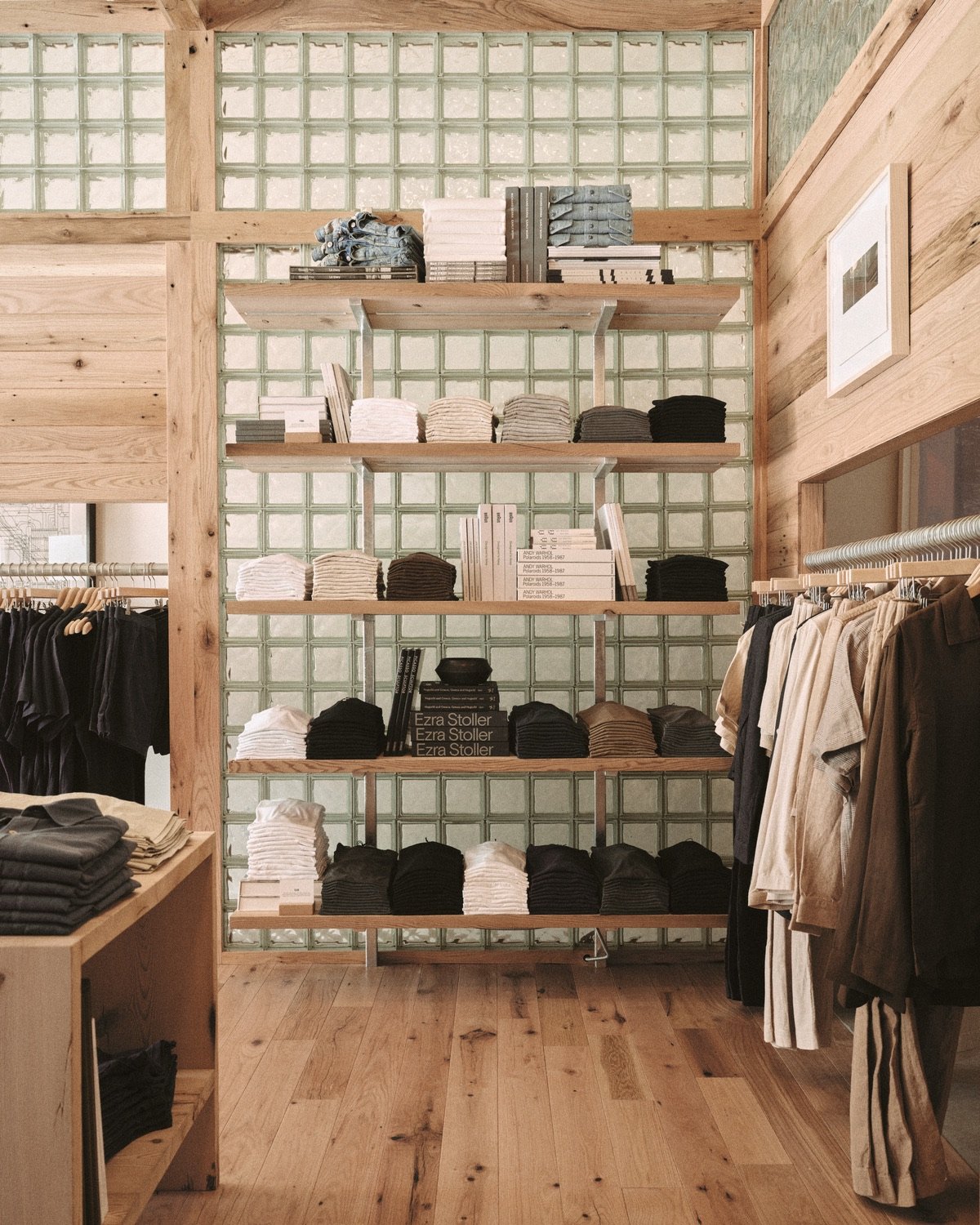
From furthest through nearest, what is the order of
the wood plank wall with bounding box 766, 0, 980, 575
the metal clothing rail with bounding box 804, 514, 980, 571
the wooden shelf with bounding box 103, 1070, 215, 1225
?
the wood plank wall with bounding box 766, 0, 980, 575 → the metal clothing rail with bounding box 804, 514, 980, 571 → the wooden shelf with bounding box 103, 1070, 215, 1225

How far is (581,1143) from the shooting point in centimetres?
246

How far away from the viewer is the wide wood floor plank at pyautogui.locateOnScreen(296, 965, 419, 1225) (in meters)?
2.20

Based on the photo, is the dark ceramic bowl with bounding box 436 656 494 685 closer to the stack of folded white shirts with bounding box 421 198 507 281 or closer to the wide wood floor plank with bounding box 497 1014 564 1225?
the wide wood floor plank with bounding box 497 1014 564 1225

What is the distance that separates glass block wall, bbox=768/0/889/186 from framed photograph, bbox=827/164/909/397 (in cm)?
50

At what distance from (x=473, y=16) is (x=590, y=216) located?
45.1 inches

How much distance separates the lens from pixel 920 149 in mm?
2404

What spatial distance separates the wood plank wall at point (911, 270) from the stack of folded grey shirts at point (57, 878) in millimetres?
1911

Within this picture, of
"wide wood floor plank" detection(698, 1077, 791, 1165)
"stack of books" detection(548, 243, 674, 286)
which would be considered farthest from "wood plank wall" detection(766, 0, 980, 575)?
"wide wood floor plank" detection(698, 1077, 791, 1165)

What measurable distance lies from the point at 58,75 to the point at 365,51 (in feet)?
3.92

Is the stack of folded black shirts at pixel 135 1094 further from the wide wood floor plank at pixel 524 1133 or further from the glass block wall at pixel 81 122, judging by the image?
the glass block wall at pixel 81 122

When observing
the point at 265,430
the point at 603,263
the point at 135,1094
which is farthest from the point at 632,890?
the point at 603,263

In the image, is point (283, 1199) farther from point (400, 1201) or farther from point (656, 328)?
point (656, 328)

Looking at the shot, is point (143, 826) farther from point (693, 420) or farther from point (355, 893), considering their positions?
point (693, 420)

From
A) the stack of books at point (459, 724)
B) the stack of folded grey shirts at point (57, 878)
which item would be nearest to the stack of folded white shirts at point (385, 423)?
the stack of books at point (459, 724)
